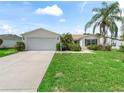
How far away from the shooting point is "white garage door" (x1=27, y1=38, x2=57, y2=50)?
1282 inches

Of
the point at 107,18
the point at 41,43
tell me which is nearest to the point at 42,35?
the point at 41,43

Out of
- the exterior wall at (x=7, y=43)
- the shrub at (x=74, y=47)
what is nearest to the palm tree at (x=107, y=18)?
the shrub at (x=74, y=47)

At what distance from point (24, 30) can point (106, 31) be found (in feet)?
44.4

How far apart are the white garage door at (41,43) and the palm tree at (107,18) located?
20.2 ft

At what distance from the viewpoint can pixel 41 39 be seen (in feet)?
108

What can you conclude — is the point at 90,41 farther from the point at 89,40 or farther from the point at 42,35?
the point at 42,35

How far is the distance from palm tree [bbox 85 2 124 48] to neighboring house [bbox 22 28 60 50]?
5805mm

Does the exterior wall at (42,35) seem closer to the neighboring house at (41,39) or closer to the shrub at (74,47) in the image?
the neighboring house at (41,39)

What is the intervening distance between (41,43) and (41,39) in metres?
0.68

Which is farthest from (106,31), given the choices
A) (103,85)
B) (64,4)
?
(103,85)

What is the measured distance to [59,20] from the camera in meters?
28.2

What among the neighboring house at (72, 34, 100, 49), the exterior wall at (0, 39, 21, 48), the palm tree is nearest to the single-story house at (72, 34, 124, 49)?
the neighboring house at (72, 34, 100, 49)

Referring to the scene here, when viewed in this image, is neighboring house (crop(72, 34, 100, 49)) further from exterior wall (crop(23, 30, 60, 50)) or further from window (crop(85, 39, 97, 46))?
exterior wall (crop(23, 30, 60, 50))

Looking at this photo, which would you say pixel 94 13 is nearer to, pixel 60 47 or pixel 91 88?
pixel 60 47
